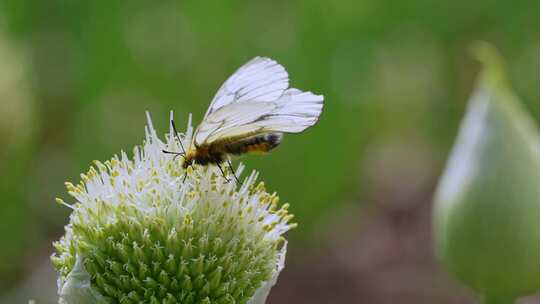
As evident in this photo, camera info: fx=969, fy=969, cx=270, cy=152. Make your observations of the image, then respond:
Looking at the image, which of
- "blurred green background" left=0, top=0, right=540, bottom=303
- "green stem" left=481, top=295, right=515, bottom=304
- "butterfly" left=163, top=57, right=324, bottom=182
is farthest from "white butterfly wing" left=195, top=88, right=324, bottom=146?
"blurred green background" left=0, top=0, right=540, bottom=303

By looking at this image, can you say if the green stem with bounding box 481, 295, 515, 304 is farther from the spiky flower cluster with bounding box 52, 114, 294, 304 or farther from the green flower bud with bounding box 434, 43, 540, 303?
the spiky flower cluster with bounding box 52, 114, 294, 304

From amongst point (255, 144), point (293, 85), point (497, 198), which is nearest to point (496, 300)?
point (497, 198)

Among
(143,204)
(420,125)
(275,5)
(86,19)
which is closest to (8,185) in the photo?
(86,19)

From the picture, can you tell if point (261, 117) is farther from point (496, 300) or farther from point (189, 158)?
point (496, 300)

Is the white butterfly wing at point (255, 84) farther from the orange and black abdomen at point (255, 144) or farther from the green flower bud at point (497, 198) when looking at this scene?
the green flower bud at point (497, 198)

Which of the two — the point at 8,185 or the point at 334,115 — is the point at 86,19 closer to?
the point at 8,185

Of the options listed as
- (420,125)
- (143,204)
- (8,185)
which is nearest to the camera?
(143,204)

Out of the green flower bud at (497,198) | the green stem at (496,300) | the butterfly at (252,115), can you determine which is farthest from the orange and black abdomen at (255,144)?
the green stem at (496,300)
